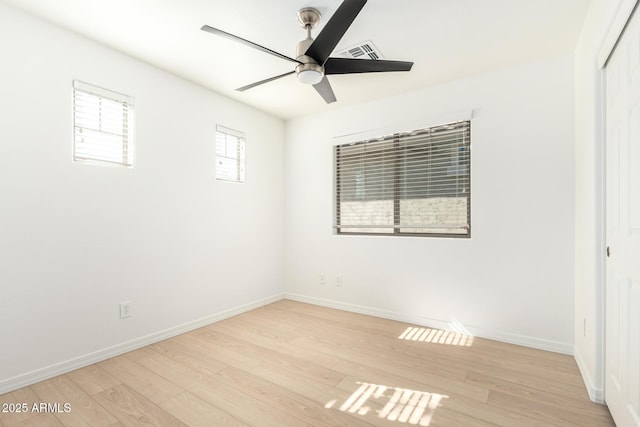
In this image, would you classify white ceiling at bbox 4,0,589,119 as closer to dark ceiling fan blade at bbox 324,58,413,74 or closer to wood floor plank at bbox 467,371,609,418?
dark ceiling fan blade at bbox 324,58,413,74

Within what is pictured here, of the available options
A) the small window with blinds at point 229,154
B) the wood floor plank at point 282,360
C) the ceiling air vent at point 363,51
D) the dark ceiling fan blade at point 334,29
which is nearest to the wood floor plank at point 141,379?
the wood floor plank at point 282,360

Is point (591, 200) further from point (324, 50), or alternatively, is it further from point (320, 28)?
point (320, 28)

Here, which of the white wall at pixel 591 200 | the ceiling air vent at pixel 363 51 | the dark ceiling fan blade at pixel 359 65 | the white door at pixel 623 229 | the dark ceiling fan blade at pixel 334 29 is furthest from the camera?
the ceiling air vent at pixel 363 51

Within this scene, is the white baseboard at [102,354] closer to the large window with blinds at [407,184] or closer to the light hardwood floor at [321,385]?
the light hardwood floor at [321,385]

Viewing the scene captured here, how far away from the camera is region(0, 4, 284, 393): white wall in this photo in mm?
2031

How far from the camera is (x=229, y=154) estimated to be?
3596mm

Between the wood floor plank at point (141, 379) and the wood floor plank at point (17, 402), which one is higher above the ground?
the wood floor plank at point (17, 402)

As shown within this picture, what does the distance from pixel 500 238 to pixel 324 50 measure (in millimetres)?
2294

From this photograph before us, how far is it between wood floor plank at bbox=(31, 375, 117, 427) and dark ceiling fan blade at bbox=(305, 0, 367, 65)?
2.51 m

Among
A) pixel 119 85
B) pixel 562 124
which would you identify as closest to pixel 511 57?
pixel 562 124

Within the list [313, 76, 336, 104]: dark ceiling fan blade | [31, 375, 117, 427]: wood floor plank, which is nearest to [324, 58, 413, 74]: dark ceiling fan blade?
[313, 76, 336, 104]: dark ceiling fan blade

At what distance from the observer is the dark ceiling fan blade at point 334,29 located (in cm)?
159

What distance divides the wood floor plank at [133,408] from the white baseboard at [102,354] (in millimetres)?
517

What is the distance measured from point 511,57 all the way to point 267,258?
3.45 meters
